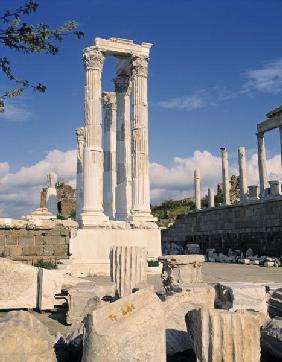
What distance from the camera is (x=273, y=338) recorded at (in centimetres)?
399

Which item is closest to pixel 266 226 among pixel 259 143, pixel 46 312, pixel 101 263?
pixel 259 143

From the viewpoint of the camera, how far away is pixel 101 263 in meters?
15.2

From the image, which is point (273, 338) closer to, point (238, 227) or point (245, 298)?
point (245, 298)

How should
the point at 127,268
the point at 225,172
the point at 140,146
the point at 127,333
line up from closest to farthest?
the point at 127,333
the point at 127,268
the point at 140,146
the point at 225,172

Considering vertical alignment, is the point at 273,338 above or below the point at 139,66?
below

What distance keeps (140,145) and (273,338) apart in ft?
45.2

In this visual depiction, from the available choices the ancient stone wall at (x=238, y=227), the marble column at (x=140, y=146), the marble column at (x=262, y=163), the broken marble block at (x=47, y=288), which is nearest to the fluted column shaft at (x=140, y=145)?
the marble column at (x=140, y=146)

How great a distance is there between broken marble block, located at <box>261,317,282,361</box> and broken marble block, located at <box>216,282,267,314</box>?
109 cm

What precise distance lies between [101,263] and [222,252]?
465 inches

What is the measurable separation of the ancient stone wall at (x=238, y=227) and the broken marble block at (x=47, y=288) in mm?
15323

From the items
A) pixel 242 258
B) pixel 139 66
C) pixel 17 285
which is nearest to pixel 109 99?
pixel 139 66

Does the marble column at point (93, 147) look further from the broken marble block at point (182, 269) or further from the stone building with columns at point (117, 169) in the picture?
the broken marble block at point (182, 269)

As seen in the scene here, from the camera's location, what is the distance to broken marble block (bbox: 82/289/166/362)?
343cm

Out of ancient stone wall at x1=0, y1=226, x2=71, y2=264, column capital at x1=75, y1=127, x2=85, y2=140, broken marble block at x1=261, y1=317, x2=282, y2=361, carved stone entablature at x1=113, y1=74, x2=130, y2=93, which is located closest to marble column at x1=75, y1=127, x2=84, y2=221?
column capital at x1=75, y1=127, x2=85, y2=140
